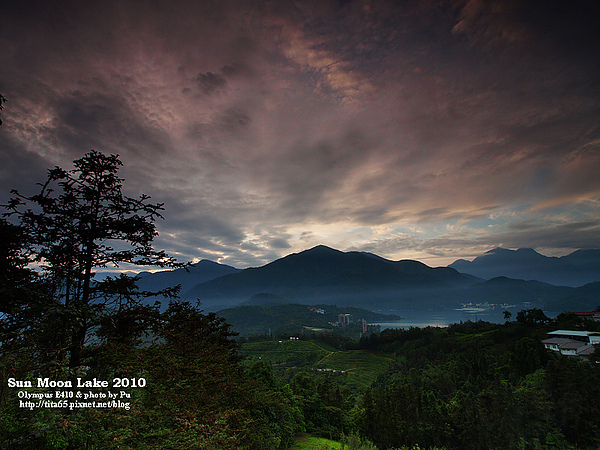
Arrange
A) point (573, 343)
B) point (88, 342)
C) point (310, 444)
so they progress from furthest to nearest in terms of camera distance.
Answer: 1. point (573, 343)
2. point (310, 444)
3. point (88, 342)

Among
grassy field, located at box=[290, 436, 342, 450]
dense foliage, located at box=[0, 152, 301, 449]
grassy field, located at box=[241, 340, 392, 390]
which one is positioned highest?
dense foliage, located at box=[0, 152, 301, 449]

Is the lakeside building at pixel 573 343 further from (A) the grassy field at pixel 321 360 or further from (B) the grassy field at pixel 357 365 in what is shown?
(A) the grassy field at pixel 321 360

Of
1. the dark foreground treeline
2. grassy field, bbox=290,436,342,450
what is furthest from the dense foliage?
the dark foreground treeline

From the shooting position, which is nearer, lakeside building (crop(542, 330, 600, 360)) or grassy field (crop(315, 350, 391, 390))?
lakeside building (crop(542, 330, 600, 360))

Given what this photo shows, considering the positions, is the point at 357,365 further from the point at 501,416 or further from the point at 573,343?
the point at 501,416

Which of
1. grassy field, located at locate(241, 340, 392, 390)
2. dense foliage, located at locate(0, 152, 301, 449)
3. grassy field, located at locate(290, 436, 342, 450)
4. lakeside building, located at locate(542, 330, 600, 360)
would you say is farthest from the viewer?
grassy field, located at locate(241, 340, 392, 390)

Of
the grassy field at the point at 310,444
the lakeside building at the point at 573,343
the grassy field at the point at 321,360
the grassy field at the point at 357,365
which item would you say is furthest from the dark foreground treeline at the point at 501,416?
the grassy field at the point at 357,365

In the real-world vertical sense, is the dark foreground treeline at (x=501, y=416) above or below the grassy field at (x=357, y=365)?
above

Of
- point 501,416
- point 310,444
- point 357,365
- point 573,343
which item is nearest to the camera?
point 310,444

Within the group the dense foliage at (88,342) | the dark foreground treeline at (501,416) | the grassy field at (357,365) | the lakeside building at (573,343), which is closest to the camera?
the dense foliage at (88,342)

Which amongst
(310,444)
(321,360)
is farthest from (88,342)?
(321,360)

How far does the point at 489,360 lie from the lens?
58.6m

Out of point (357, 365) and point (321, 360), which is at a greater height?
point (357, 365)

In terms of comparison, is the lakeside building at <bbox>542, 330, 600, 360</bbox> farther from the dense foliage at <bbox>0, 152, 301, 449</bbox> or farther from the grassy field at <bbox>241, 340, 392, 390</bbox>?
the dense foliage at <bbox>0, 152, 301, 449</bbox>
